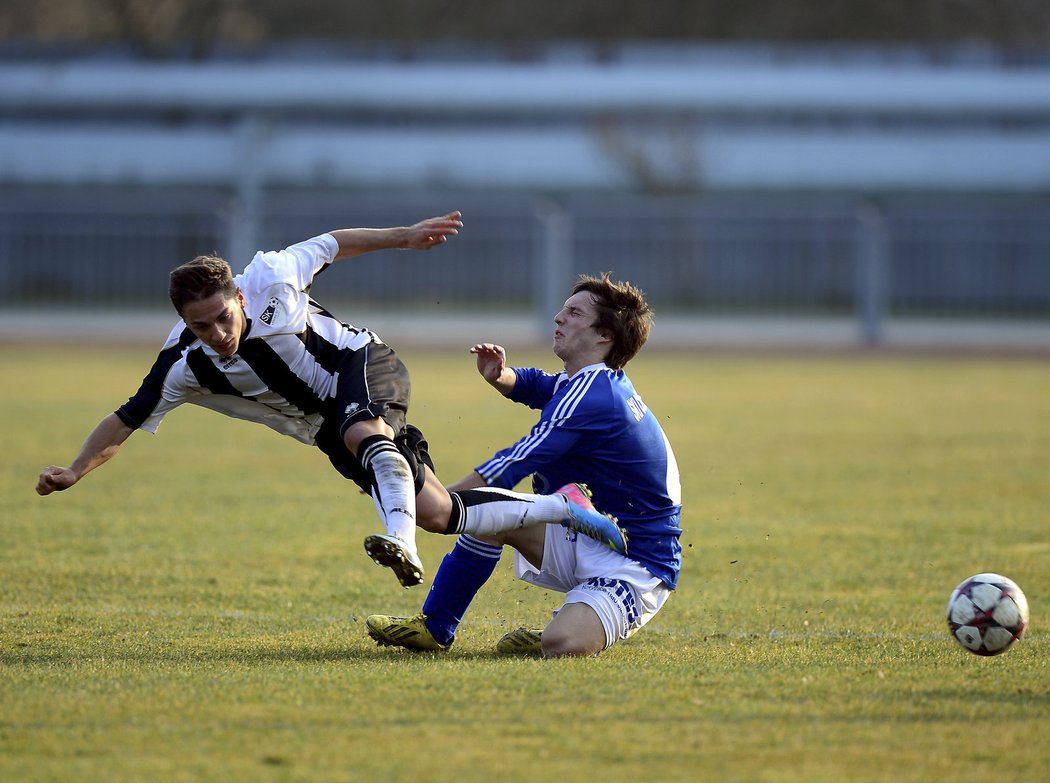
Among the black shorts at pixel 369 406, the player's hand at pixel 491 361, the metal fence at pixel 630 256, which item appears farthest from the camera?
the metal fence at pixel 630 256

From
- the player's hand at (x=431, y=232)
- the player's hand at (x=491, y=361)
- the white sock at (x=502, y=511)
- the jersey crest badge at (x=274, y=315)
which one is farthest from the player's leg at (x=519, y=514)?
the player's hand at (x=431, y=232)

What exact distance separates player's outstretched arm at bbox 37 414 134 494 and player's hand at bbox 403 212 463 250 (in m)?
1.49

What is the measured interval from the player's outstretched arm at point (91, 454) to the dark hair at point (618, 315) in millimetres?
2099

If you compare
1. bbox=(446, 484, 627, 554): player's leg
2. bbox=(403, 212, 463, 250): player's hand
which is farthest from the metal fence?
bbox=(446, 484, 627, 554): player's leg

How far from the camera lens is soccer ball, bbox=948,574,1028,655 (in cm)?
575

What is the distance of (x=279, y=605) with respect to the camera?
709cm

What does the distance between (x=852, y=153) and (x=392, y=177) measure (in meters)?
11.4

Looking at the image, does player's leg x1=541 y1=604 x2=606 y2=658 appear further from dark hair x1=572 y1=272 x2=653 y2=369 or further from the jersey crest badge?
the jersey crest badge

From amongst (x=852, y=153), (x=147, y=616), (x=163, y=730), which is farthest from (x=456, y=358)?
(x=163, y=730)

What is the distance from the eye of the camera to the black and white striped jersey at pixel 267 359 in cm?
614

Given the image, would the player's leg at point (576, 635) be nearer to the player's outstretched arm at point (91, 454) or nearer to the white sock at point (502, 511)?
the white sock at point (502, 511)

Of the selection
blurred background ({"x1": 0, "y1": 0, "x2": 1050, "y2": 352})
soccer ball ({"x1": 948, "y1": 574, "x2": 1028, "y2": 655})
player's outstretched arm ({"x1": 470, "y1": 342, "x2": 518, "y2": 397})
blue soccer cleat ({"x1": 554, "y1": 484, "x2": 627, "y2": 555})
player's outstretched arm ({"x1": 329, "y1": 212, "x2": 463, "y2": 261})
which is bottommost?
soccer ball ({"x1": 948, "y1": 574, "x2": 1028, "y2": 655})

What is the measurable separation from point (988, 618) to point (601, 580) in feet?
5.14

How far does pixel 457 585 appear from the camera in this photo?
6098mm
